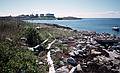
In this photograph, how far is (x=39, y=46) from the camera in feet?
59.7

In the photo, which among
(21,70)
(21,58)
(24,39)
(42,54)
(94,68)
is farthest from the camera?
(24,39)

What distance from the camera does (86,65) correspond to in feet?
51.6

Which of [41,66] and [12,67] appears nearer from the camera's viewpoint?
[12,67]

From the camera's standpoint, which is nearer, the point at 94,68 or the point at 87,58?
the point at 94,68

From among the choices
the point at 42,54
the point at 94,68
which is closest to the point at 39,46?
the point at 42,54

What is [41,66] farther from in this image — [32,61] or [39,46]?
[39,46]

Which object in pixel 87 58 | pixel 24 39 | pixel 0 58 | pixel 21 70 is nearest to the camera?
pixel 21 70

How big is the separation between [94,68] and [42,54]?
13.4 feet

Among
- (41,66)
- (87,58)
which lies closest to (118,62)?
(87,58)

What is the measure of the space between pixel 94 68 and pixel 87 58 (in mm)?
2605

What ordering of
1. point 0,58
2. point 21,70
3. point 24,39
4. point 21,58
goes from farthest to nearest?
point 24,39 < point 21,58 < point 0,58 < point 21,70

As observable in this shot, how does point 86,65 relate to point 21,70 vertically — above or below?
below

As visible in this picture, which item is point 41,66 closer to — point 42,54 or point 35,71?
point 35,71

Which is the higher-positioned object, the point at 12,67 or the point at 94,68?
the point at 12,67
